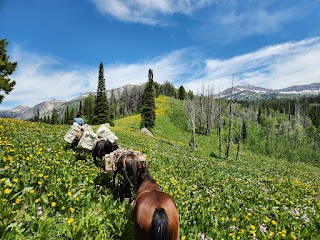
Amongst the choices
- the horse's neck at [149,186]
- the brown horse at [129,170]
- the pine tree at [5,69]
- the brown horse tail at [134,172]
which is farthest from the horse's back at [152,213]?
the pine tree at [5,69]

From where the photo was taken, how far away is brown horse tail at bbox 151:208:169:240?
439 cm

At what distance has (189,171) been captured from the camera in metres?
16.4

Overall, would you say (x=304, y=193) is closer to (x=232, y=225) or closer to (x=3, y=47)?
(x=232, y=225)

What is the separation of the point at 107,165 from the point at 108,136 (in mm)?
3961

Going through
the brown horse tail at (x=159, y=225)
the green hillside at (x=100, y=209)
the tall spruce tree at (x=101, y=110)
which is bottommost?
the green hillside at (x=100, y=209)

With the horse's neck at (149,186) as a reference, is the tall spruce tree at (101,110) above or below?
above

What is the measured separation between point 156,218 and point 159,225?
127 mm

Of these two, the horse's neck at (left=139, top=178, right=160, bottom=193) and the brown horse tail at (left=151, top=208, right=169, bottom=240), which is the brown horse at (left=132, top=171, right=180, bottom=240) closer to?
the brown horse tail at (left=151, top=208, right=169, bottom=240)

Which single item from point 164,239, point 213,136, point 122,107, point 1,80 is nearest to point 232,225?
point 164,239

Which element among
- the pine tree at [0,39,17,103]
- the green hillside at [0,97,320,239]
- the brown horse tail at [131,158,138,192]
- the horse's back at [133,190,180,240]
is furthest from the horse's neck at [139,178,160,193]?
the pine tree at [0,39,17,103]

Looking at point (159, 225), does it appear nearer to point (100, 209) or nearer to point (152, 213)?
point (152, 213)

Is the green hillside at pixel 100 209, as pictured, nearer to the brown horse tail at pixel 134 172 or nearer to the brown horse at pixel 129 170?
the brown horse at pixel 129 170

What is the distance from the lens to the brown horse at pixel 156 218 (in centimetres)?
443

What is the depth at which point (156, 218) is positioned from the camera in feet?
14.7
